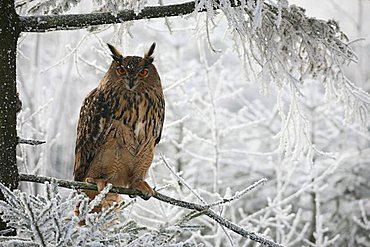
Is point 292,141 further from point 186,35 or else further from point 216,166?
point 186,35

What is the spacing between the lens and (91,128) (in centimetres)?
264

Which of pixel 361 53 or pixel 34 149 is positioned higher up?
pixel 361 53

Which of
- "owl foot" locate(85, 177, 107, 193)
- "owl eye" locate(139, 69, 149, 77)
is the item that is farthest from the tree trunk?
"owl eye" locate(139, 69, 149, 77)

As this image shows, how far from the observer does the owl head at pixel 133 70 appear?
2.64m

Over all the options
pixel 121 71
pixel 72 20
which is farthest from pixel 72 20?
pixel 121 71

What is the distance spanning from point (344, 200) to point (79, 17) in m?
6.05

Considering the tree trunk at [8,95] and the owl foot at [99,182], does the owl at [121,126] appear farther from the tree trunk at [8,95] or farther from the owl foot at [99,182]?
the tree trunk at [8,95]

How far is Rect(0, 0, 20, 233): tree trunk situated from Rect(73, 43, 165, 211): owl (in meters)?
0.50

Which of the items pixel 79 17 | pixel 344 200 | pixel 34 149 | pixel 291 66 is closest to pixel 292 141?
pixel 291 66

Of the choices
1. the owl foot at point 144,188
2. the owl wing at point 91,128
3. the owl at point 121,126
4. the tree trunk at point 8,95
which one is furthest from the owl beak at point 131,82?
the tree trunk at point 8,95

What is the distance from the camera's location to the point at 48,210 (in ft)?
5.08

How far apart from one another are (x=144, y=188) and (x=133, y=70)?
0.48 m

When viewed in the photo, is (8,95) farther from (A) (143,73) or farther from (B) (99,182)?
(A) (143,73)

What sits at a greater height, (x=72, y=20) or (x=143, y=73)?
(x=72, y=20)
